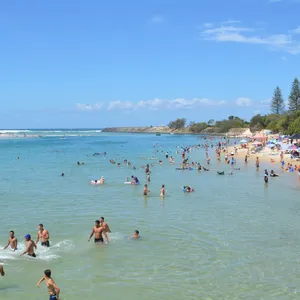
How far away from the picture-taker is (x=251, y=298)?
432 inches

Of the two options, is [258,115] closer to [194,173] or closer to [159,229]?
[194,173]

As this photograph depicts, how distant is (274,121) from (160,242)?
9532 centimetres

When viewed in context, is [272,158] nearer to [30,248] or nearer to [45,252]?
[45,252]

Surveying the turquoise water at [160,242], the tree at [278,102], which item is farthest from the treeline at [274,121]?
the turquoise water at [160,242]

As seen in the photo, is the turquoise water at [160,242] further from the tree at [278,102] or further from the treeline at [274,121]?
the tree at [278,102]

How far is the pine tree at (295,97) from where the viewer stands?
97.8 m

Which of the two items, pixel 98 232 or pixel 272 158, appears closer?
pixel 98 232

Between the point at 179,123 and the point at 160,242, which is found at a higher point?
the point at 179,123

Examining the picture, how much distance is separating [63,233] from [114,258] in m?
3.87

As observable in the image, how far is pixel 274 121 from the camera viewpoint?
105688mm

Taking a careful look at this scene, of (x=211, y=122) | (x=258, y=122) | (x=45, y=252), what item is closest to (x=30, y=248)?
(x=45, y=252)

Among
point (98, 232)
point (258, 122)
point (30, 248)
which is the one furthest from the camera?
point (258, 122)

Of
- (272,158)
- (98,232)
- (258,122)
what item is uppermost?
(258,122)

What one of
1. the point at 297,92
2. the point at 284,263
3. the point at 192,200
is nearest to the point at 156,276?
the point at 284,263
